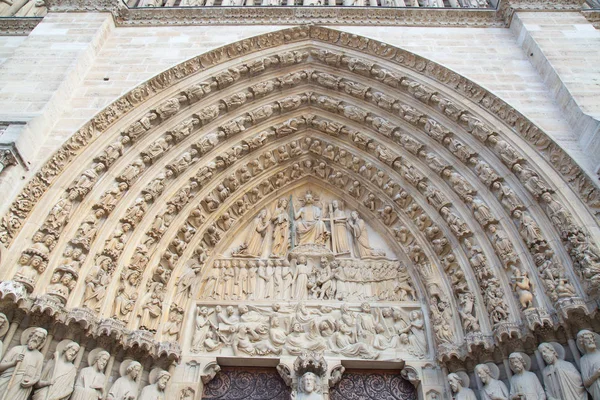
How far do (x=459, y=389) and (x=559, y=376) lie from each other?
1028mm

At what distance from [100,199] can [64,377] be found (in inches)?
83.5

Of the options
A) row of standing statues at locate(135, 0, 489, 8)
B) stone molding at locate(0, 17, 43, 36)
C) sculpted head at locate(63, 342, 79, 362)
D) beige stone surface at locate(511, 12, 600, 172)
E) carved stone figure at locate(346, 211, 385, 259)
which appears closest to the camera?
sculpted head at locate(63, 342, 79, 362)

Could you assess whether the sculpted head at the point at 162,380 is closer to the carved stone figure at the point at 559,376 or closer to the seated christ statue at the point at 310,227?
the seated christ statue at the point at 310,227

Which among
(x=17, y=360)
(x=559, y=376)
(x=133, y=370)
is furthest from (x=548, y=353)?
(x=17, y=360)

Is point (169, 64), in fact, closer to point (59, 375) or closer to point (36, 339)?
point (36, 339)

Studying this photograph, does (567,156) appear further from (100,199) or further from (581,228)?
(100,199)

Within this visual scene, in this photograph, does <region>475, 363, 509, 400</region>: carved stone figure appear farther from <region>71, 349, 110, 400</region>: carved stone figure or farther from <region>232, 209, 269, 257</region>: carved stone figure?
<region>71, 349, 110, 400</region>: carved stone figure

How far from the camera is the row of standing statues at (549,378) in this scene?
4.18 meters

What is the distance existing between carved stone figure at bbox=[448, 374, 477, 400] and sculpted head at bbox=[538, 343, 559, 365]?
0.87m

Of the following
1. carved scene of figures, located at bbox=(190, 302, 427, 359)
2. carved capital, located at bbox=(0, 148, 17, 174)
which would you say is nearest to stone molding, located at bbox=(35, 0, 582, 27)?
carved capital, located at bbox=(0, 148, 17, 174)

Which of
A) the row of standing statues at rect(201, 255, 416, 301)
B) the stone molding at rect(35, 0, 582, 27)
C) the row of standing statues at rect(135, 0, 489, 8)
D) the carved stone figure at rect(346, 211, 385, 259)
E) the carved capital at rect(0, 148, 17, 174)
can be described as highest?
the row of standing statues at rect(135, 0, 489, 8)

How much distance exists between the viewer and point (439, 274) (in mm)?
6066

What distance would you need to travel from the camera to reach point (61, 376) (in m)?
4.41

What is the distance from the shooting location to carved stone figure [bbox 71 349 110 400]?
4.44 m
